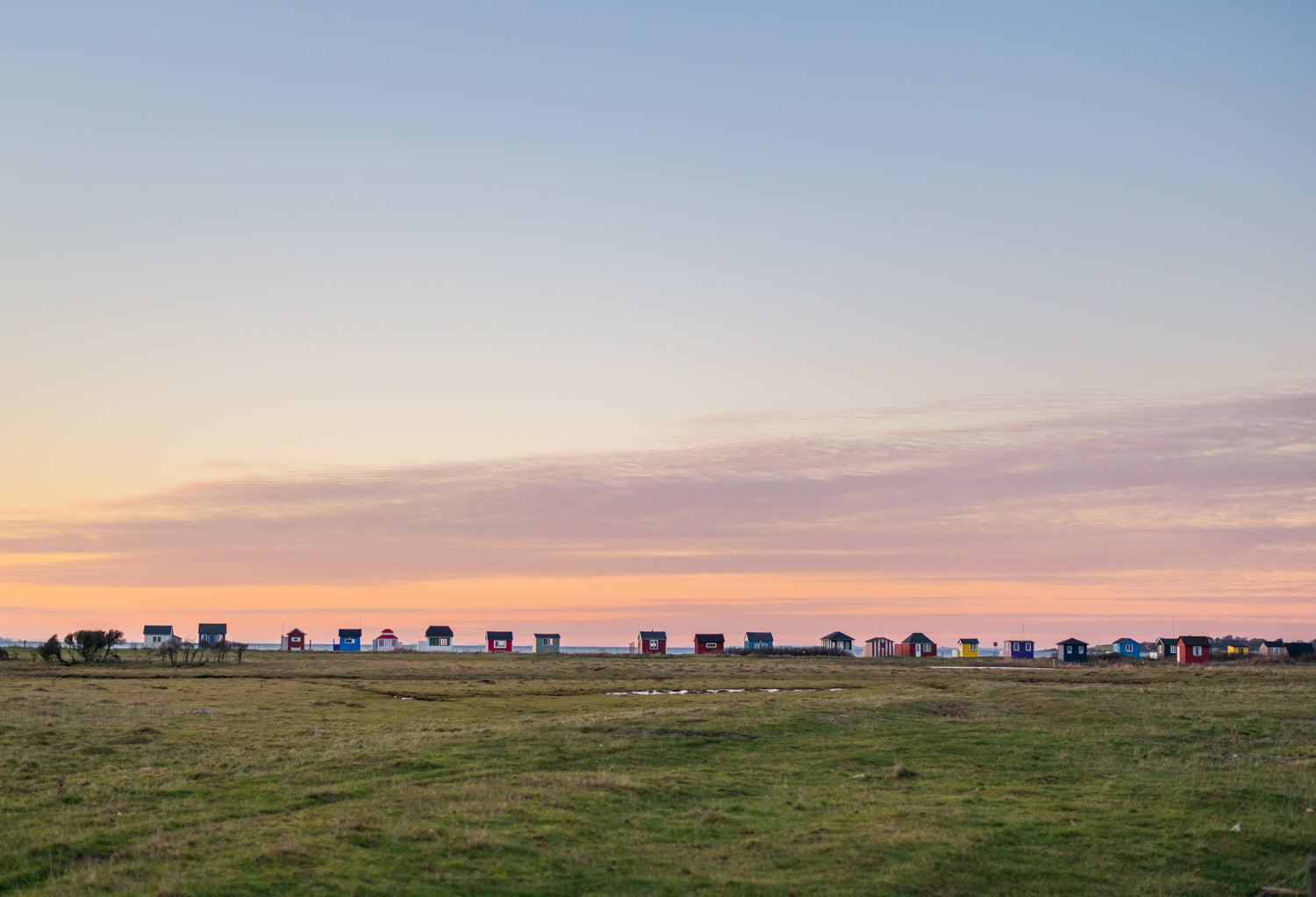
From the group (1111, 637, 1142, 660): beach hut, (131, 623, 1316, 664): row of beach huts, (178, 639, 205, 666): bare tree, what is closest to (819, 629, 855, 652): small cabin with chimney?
(131, 623, 1316, 664): row of beach huts

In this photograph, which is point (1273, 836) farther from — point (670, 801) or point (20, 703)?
point (20, 703)

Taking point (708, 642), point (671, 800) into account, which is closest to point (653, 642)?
point (708, 642)

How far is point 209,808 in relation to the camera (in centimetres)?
2544

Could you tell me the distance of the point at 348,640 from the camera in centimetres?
18112

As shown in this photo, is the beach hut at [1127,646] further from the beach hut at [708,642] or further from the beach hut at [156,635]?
the beach hut at [156,635]

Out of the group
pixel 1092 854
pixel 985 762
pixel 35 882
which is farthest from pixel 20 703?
pixel 1092 854

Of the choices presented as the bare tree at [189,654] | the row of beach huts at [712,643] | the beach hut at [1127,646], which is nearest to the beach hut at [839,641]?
the row of beach huts at [712,643]

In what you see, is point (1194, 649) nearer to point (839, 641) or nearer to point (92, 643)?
point (839, 641)

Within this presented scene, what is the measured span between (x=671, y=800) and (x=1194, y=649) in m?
161

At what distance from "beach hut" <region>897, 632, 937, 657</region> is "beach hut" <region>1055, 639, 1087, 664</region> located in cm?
2645

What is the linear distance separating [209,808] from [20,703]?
36382 mm

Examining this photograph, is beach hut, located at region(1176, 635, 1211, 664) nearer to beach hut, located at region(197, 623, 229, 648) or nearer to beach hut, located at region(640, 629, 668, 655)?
beach hut, located at region(640, 629, 668, 655)

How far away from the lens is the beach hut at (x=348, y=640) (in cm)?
17912

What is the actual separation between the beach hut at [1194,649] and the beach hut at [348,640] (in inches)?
5738
